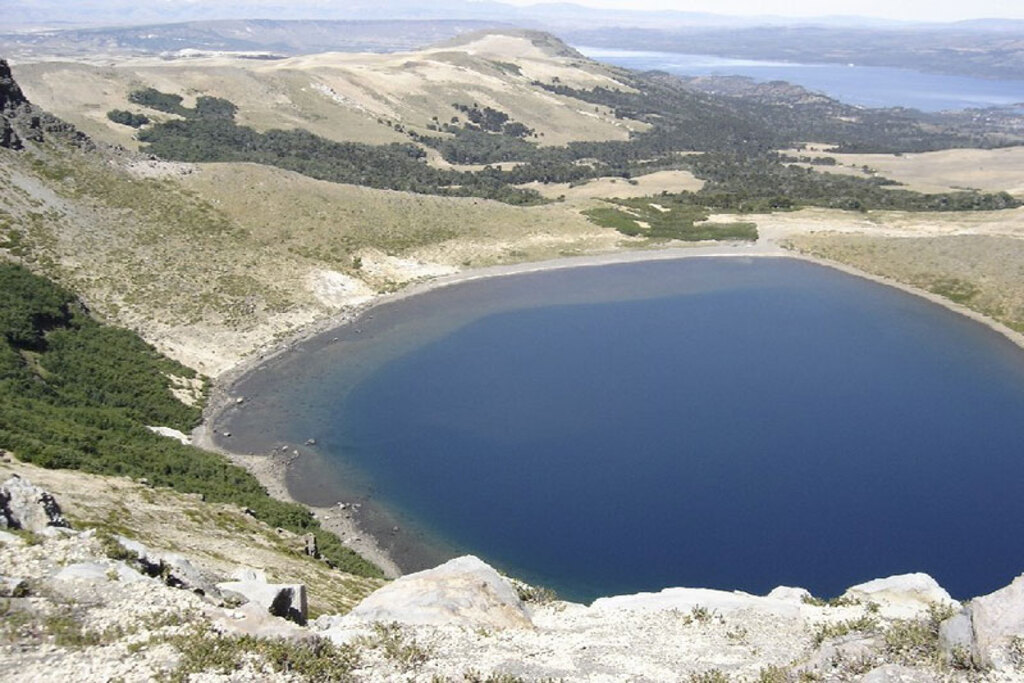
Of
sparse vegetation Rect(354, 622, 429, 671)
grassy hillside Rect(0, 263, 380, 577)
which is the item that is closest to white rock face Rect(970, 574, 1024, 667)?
sparse vegetation Rect(354, 622, 429, 671)

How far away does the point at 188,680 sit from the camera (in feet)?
50.9

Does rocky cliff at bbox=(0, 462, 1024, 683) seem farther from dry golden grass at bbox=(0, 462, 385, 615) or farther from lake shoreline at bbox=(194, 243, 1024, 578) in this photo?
lake shoreline at bbox=(194, 243, 1024, 578)

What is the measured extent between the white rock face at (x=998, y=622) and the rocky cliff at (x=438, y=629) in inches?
1.3

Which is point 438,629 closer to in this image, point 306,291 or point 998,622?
point 998,622

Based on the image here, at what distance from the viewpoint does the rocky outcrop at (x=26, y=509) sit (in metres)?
20.5

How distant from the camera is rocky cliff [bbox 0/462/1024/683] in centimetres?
1600

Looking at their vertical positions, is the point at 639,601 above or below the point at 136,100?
below

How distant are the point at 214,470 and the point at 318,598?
59.9ft

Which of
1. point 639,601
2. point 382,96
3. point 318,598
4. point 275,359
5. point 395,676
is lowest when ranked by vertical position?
point 275,359

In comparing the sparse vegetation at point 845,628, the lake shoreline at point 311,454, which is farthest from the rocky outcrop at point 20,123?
the sparse vegetation at point 845,628

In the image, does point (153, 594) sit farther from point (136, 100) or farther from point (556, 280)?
point (136, 100)

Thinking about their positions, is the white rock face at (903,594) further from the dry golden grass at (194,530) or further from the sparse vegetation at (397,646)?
the dry golden grass at (194,530)

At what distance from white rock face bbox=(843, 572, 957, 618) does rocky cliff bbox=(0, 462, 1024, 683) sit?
0.05 m

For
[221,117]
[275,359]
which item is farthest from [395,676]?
[221,117]
